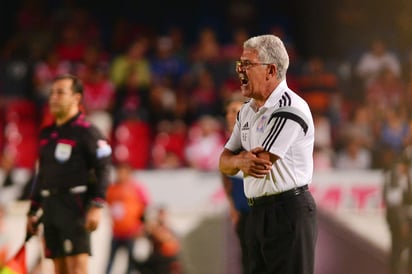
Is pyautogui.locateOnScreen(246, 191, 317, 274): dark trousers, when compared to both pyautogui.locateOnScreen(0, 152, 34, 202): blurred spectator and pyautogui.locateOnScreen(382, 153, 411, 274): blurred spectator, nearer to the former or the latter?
pyautogui.locateOnScreen(382, 153, 411, 274): blurred spectator

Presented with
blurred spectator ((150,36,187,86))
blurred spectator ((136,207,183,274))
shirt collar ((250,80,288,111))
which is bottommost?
blurred spectator ((136,207,183,274))

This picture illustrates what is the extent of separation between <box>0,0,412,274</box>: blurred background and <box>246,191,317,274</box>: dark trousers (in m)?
3.84

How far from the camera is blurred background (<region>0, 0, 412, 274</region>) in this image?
1169 centimetres

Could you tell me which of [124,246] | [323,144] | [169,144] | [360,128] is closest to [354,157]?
[323,144]

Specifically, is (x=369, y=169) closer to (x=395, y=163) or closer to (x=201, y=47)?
(x=395, y=163)

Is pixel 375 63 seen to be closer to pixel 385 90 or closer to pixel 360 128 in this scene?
pixel 385 90

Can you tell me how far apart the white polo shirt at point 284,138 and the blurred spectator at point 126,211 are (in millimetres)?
6366

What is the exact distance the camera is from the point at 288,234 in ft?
15.6

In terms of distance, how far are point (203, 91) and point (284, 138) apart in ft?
32.3

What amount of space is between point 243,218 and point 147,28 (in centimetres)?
1076

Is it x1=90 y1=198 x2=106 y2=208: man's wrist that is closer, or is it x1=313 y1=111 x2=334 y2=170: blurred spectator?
x1=90 y1=198 x2=106 y2=208: man's wrist

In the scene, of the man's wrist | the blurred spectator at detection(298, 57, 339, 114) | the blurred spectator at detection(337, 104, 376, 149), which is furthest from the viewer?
the blurred spectator at detection(298, 57, 339, 114)

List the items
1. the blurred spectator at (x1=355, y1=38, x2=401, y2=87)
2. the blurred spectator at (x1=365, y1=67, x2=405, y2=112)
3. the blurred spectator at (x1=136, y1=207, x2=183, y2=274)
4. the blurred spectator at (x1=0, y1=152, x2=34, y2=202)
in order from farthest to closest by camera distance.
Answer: the blurred spectator at (x1=355, y1=38, x2=401, y2=87), the blurred spectator at (x1=365, y1=67, x2=405, y2=112), the blurred spectator at (x1=0, y1=152, x2=34, y2=202), the blurred spectator at (x1=136, y1=207, x2=183, y2=274)

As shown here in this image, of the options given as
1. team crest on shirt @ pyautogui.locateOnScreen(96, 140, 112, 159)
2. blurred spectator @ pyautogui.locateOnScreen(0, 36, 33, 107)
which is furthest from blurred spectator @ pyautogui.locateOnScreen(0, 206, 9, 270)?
blurred spectator @ pyautogui.locateOnScreen(0, 36, 33, 107)
